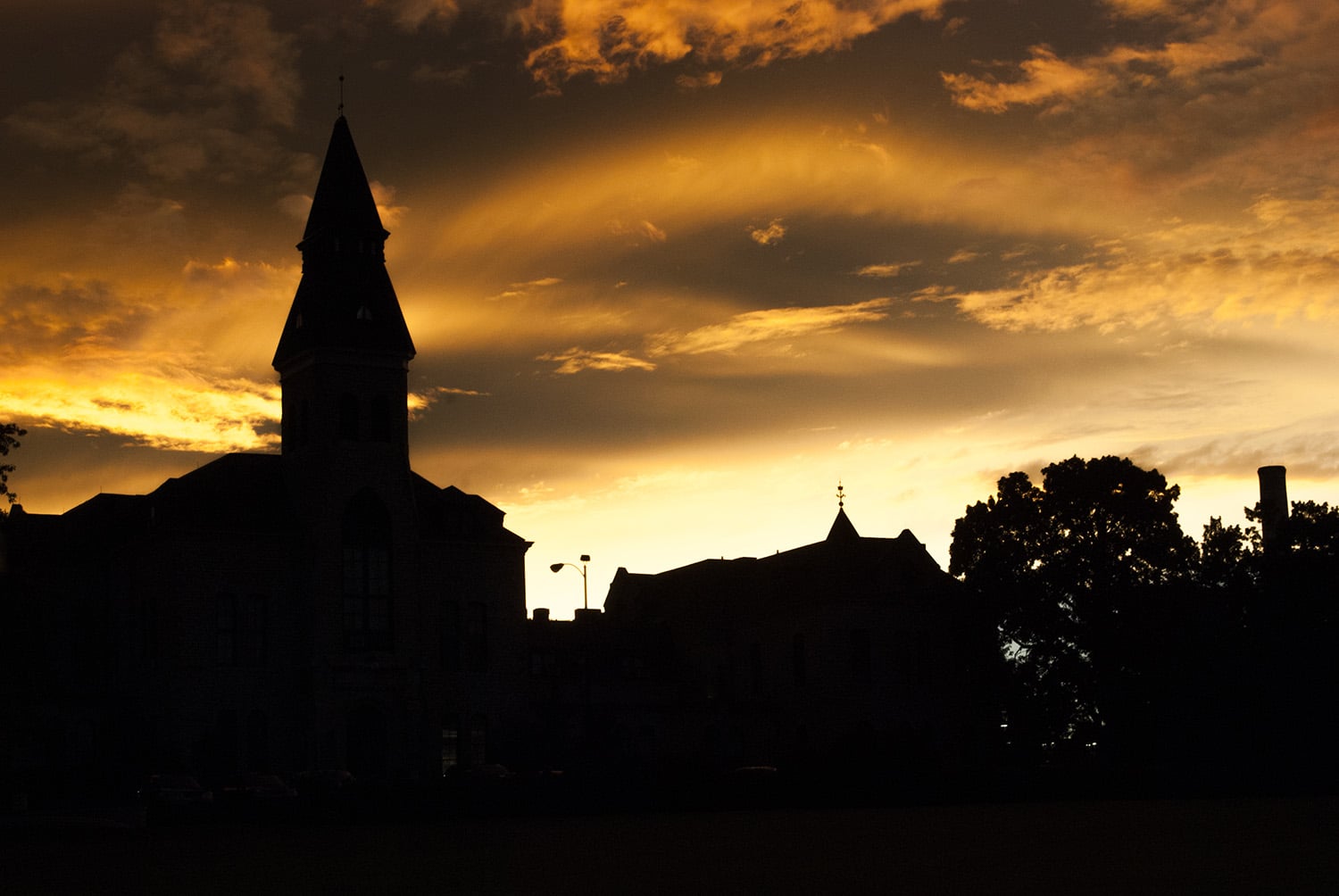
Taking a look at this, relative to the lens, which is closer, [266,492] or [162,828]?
[162,828]

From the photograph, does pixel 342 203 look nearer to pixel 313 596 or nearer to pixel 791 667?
pixel 313 596

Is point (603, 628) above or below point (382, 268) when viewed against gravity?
below

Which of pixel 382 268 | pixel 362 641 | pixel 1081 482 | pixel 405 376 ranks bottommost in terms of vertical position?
pixel 362 641

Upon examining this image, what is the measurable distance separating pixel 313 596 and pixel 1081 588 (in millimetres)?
33121

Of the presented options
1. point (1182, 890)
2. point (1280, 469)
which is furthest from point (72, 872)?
point (1280, 469)

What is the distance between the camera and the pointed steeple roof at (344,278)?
78312 mm

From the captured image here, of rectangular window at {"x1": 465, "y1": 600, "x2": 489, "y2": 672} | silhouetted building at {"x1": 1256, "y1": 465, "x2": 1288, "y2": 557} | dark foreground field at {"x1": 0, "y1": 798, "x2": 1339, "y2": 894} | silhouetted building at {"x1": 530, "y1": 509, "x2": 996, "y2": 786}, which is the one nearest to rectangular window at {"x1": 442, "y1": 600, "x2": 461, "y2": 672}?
rectangular window at {"x1": 465, "y1": 600, "x2": 489, "y2": 672}

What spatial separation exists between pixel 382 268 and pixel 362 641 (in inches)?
658

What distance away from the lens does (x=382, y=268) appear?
79.9 m

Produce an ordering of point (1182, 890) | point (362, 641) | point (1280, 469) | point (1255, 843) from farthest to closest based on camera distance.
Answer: point (1280, 469), point (362, 641), point (1255, 843), point (1182, 890)

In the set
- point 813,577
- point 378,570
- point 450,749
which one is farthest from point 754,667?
point 378,570

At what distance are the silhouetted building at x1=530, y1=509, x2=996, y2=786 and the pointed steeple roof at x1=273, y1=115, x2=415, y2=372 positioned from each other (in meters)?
18.3

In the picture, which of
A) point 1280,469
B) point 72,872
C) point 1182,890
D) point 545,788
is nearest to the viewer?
point 1182,890

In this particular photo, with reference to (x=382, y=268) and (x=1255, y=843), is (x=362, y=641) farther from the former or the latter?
(x=1255, y=843)
